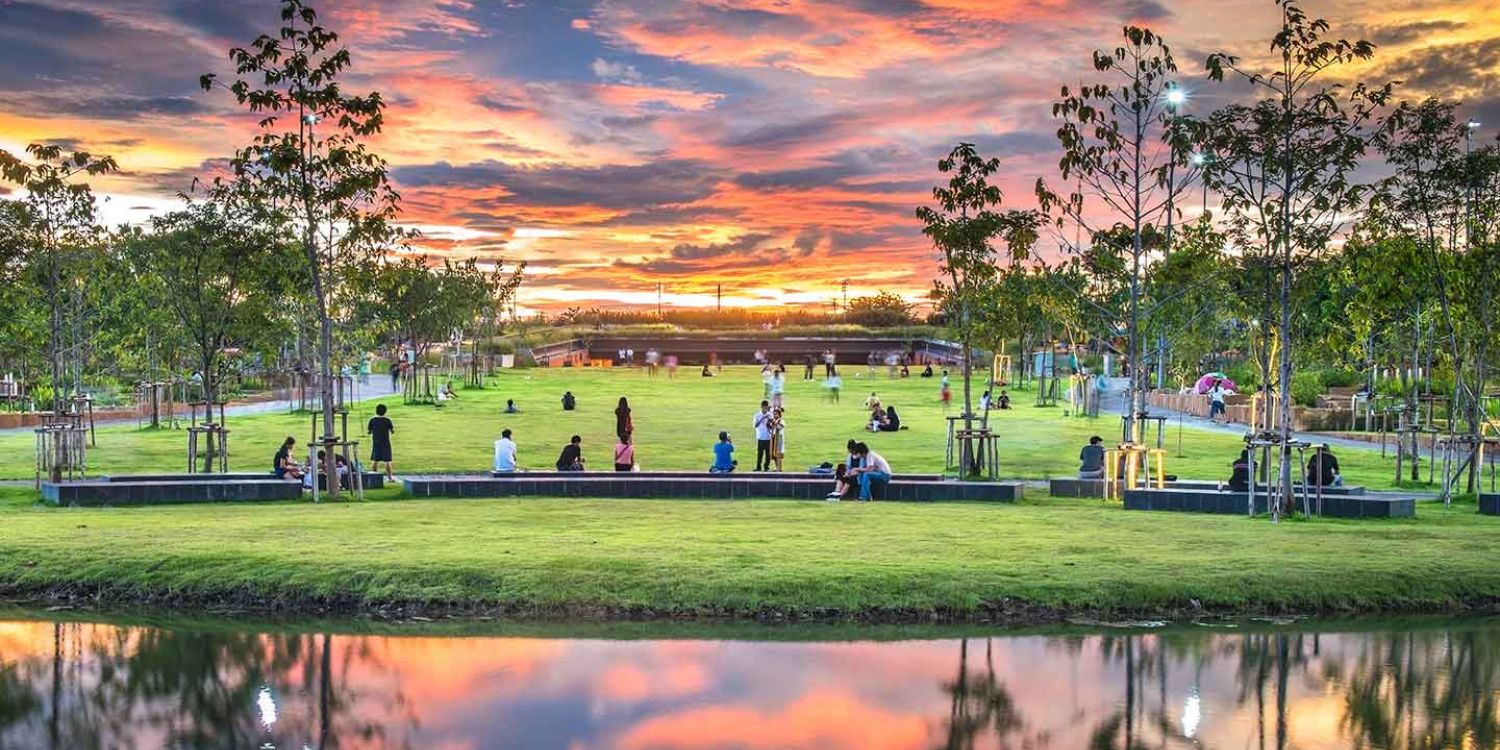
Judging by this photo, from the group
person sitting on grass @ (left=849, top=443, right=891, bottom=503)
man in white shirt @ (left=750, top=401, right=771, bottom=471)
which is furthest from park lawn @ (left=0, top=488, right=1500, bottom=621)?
man in white shirt @ (left=750, top=401, right=771, bottom=471)

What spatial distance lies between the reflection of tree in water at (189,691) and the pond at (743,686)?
1.3 inches

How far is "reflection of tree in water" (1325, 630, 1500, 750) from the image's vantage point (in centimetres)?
1182

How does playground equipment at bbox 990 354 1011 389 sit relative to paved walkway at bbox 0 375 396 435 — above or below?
above

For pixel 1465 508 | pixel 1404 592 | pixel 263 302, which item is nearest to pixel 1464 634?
pixel 1404 592

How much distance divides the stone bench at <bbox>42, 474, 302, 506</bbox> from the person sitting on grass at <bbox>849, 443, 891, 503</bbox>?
32.6 ft

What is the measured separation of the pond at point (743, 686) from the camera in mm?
11797

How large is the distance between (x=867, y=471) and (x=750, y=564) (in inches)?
336

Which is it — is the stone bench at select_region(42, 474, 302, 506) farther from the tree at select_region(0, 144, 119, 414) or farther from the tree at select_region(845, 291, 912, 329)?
the tree at select_region(845, 291, 912, 329)

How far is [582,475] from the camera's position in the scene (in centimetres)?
→ 2670

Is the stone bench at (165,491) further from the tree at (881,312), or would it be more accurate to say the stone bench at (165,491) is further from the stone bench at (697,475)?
the tree at (881,312)

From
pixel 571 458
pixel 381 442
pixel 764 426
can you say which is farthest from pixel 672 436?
pixel 381 442

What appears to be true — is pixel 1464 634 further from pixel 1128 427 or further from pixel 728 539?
pixel 1128 427

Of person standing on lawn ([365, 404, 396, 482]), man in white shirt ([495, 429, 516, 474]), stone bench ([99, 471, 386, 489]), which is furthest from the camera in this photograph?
person standing on lawn ([365, 404, 396, 482])

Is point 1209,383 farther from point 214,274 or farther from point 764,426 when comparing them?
point 214,274
